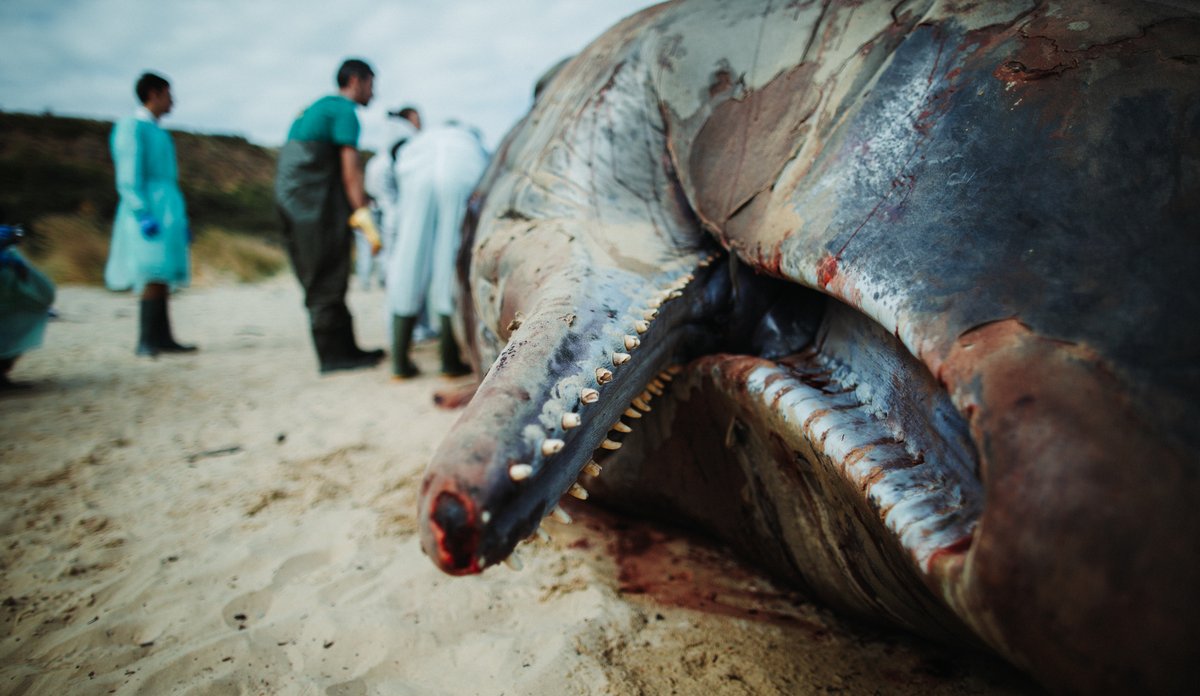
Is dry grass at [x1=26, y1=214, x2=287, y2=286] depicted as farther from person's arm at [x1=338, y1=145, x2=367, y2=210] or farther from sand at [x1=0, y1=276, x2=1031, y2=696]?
sand at [x1=0, y1=276, x2=1031, y2=696]

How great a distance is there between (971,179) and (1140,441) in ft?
1.72

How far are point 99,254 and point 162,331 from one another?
6741mm

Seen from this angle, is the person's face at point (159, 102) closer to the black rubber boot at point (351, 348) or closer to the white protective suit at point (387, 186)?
the white protective suit at point (387, 186)

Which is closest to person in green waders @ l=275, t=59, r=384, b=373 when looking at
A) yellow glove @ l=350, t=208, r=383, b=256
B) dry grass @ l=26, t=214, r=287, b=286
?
yellow glove @ l=350, t=208, r=383, b=256

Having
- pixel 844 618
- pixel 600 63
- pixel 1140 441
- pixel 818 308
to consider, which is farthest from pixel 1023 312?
pixel 600 63

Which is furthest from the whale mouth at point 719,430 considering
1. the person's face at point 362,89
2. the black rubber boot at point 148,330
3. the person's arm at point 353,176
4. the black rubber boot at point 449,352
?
the black rubber boot at point 148,330

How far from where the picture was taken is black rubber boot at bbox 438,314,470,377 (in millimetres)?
3802

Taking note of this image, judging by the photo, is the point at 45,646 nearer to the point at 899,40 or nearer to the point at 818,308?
the point at 818,308

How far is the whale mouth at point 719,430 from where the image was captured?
36.0 inches

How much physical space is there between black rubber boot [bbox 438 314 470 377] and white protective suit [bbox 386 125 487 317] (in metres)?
0.11

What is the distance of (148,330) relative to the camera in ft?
16.0

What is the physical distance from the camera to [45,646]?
1449 mm

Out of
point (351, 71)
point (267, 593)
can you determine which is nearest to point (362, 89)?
point (351, 71)

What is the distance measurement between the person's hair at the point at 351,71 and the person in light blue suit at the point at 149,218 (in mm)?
1492
